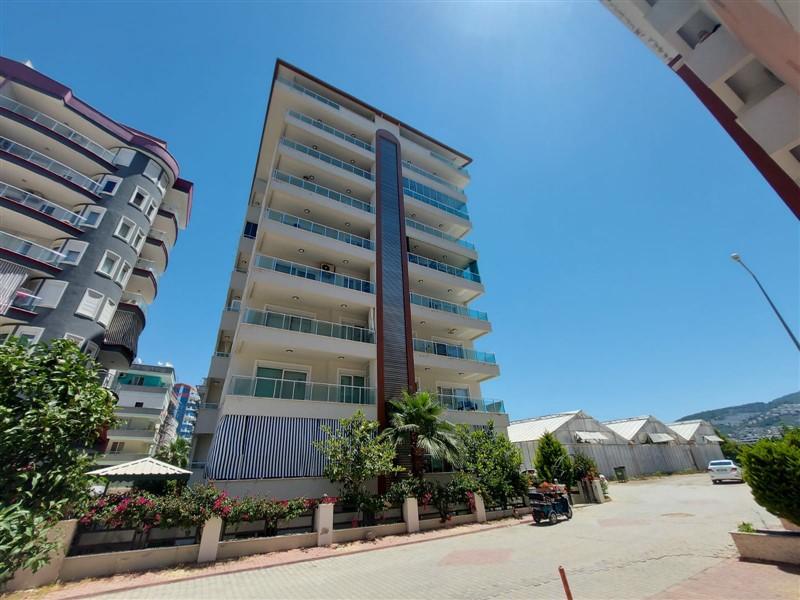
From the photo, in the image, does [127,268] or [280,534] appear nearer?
[280,534]

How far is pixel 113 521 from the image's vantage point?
9.50 metres

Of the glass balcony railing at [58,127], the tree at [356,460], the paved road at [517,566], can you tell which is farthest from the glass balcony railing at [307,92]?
the paved road at [517,566]

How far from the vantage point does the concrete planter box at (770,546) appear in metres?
7.49

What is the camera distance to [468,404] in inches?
822

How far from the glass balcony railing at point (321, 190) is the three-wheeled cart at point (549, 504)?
19.0 metres

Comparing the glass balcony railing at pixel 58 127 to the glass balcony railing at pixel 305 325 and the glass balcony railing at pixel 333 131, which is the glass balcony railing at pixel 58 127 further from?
the glass balcony railing at pixel 305 325

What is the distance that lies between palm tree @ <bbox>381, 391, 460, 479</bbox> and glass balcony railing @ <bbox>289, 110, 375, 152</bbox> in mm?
18930

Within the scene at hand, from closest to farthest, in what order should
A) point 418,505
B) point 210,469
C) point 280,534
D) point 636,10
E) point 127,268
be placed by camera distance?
point 636,10
point 280,534
point 210,469
point 418,505
point 127,268

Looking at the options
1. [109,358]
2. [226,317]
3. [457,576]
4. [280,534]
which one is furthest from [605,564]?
[109,358]

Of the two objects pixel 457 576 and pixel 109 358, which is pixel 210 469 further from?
pixel 109 358

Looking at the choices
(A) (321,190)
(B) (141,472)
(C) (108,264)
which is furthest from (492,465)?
(C) (108,264)

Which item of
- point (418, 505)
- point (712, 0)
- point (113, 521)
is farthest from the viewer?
point (418, 505)

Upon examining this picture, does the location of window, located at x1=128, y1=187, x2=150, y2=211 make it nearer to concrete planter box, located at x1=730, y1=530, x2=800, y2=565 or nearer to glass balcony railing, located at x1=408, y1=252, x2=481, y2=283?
glass balcony railing, located at x1=408, y1=252, x2=481, y2=283

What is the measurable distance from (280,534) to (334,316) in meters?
11.4
